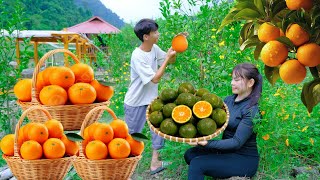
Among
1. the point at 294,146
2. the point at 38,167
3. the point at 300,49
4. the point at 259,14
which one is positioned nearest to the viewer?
the point at 300,49

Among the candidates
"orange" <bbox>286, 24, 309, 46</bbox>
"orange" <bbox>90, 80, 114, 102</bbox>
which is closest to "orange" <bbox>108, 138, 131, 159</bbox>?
"orange" <bbox>90, 80, 114, 102</bbox>

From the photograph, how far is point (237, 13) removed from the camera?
3.37 ft

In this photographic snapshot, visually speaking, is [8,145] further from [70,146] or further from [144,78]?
[144,78]

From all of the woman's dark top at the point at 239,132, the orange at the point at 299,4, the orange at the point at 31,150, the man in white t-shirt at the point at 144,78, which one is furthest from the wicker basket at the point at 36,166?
the man in white t-shirt at the point at 144,78

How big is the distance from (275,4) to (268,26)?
51mm

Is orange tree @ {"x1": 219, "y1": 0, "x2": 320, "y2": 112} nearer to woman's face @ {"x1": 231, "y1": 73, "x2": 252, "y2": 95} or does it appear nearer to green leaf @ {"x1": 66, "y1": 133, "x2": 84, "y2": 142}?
green leaf @ {"x1": 66, "y1": 133, "x2": 84, "y2": 142}

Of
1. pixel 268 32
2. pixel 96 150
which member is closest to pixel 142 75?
pixel 96 150

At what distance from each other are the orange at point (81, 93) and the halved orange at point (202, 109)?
83 centimetres

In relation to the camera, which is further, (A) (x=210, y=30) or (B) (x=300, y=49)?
(A) (x=210, y=30)

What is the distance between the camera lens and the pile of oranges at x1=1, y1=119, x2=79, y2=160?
2006 mm

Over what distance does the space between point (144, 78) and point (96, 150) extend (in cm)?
160

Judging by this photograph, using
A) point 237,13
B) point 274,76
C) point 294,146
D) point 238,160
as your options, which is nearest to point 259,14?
point 237,13

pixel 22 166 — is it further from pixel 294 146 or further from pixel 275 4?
pixel 294 146

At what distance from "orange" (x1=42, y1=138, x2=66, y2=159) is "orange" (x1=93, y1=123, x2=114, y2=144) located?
15cm
